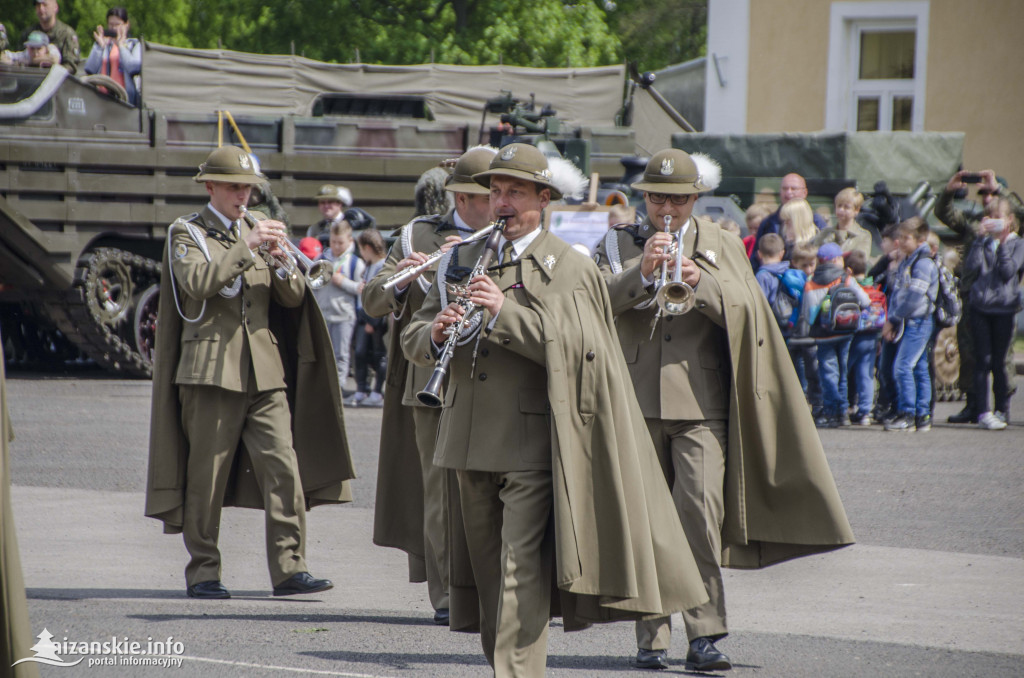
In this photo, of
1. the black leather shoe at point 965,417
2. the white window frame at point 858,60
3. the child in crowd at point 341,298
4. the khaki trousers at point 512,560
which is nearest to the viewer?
the khaki trousers at point 512,560

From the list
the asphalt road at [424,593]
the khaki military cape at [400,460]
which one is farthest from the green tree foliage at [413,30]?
the khaki military cape at [400,460]

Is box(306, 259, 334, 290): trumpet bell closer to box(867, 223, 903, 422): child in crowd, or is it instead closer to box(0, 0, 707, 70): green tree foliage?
box(867, 223, 903, 422): child in crowd

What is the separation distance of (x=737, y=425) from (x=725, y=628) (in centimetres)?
82

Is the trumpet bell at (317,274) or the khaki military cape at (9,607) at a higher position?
the trumpet bell at (317,274)

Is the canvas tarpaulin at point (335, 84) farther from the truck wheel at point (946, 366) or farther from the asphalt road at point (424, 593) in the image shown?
the asphalt road at point (424, 593)

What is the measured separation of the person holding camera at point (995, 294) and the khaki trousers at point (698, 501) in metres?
7.43

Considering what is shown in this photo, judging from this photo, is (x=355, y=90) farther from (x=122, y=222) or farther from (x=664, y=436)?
(x=664, y=436)

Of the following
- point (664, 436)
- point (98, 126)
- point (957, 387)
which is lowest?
point (957, 387)

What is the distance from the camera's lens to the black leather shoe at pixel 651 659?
19.1 feet

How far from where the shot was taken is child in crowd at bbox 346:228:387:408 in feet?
47.1

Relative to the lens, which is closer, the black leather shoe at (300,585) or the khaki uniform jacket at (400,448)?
the khaki uniform jacket at (400,448)

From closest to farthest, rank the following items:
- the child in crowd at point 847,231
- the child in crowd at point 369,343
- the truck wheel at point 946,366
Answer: the child in crowd at point 847,231 → the child in crowd at point 369,343 → the truck wheel at point 946,366

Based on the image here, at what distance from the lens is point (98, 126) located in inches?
615

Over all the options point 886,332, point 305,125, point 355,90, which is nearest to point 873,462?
point 886,332
